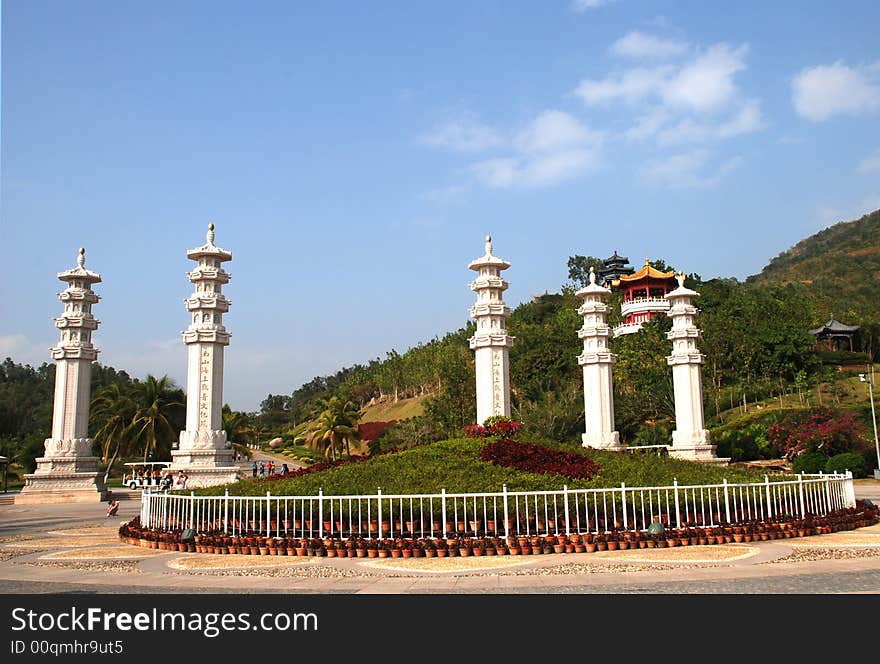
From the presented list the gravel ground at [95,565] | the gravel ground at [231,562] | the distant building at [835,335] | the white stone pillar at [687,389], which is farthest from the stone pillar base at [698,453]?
the distant building at [835,335]

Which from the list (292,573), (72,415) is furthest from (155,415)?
(292,573)

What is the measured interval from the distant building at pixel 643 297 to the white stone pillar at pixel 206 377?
3801 cm

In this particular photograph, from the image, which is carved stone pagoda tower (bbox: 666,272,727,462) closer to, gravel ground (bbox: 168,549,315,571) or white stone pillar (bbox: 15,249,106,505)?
gravel ground (bbox: 168,549,315,571)

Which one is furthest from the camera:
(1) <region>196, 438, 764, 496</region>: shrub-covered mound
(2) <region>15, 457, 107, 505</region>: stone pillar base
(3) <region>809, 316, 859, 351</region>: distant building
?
(3) <region>809, 316, 859, 351</region>: distant building

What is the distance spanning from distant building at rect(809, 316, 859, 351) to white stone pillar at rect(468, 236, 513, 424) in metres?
41.6

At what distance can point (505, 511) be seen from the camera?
11.9 meters

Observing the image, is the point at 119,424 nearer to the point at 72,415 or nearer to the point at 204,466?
the point at 72,415

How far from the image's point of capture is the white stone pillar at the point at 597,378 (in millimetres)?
28172

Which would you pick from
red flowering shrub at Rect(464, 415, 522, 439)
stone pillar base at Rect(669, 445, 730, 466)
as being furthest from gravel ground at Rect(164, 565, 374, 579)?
stone pillar base at Rect(669, 445, 730, 466)

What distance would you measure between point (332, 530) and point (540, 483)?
162 inches

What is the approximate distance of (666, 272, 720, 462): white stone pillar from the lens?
2848cm

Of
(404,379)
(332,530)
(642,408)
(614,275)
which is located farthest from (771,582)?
(614,275)

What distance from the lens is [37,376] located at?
9269 cm
